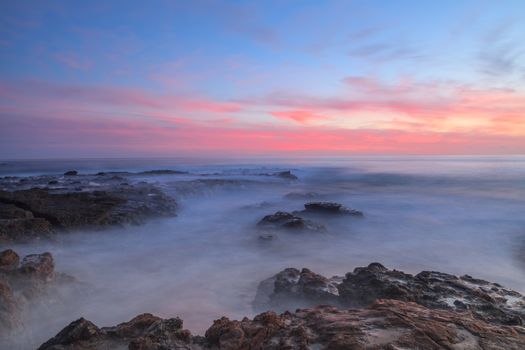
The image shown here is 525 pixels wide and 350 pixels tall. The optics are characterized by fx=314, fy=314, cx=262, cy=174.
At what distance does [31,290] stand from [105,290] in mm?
1869

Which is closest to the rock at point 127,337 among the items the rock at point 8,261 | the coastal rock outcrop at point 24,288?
the coastal rock outcrop at point 24,288

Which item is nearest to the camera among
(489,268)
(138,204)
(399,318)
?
(399,318)

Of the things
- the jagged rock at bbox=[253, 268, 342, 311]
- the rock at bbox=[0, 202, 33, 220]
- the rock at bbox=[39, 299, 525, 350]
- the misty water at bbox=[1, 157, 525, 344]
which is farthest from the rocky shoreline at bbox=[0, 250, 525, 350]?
the rock at bbox=[0, 202, 33, 220]

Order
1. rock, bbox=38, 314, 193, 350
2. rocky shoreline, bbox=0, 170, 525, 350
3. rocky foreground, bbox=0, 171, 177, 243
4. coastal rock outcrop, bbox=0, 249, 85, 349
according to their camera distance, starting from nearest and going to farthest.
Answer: rocky shoreline, bbox=0, 170, 525, 350 < rock, bbox=38, 314, 193, 350 < coastal rock outcrop, bbox=0, 249, 85, 349 < rocky foreground, bbox=0, 171, 177, 243

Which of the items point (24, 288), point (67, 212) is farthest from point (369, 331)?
point (67, 212)

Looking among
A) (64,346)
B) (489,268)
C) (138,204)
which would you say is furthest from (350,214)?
(64,346)

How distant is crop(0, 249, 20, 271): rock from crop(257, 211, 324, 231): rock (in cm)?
944

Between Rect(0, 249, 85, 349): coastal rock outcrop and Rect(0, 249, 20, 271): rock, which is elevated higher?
Rect(0, 249, 20, 271): rock

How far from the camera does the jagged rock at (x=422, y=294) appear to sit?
4.66 meters

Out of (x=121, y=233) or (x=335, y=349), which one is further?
(x=121, y=233)

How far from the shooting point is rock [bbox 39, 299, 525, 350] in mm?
3033

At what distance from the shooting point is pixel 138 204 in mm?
15320

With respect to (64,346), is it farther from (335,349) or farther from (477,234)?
(477,234)

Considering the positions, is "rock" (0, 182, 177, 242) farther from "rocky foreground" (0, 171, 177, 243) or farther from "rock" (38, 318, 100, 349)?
"rock" (38, 318, 100, 349)
